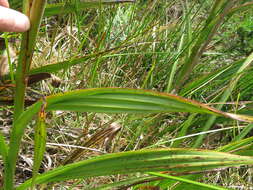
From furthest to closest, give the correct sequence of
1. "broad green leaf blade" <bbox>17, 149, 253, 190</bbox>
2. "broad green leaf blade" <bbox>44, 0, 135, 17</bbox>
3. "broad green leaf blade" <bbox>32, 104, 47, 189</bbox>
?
"broad green leaf blade" <bbox>44, 0, 135, 17</bbox>, "broad green leaf blade" <bbox>17, 149, 253, 190</bbox>, "broad green leaf blade" <bbox>32, 104, 47, 189</bbox>

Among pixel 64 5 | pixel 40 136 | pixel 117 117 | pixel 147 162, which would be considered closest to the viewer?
pixel 40 136

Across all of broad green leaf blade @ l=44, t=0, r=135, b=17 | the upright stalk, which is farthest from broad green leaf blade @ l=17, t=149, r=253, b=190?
broad green leaf blade @ l=44, t=0, r=135, b=17

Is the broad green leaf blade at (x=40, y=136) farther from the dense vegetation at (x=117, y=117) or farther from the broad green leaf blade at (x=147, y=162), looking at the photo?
the broad green leaf blade at (x=147, y=162)

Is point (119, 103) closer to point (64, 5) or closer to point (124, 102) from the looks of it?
point (124, 102)

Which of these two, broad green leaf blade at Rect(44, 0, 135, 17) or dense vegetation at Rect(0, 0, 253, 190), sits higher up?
broad green leaf blade at Rect(44, 0, 135, 17)

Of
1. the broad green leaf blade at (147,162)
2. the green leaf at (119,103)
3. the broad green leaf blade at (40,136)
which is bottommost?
the broad green leaf blade at (147,162)

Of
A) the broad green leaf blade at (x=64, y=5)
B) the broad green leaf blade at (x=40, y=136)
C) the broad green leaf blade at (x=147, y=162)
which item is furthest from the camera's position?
the broad green leaf blade at (x=64, y=5)

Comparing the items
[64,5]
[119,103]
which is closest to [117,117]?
[64,5]

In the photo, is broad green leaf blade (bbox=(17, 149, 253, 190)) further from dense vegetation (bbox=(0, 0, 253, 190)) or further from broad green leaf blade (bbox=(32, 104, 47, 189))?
broad green leaf blade (bbox=(32, 104, 47, 189))

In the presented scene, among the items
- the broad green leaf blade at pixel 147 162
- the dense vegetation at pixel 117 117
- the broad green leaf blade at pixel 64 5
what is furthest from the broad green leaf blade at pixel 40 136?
the broad green leaf blade at pixel 64 5

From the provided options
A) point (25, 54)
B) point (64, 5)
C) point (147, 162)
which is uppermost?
point (64, 5)

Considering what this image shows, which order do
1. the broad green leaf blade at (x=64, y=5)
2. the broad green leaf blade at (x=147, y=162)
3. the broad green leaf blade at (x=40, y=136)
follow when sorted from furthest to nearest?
the broad green leaf blade at (x=64, y=5), the broad green leaf blade at (x=147, y=162), the broad green leaf blade at (x=40, y=136)

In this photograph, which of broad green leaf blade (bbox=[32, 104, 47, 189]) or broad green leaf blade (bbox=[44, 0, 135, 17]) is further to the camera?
broad green leaf blade (bbox=[44, 0, 135, 17])
